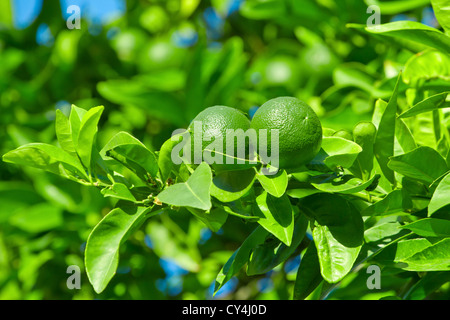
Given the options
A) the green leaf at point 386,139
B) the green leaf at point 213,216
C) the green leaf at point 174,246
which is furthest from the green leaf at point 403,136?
the green leaf at point 174,246

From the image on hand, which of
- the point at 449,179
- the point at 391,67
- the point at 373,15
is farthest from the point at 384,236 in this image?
the point at 373,15

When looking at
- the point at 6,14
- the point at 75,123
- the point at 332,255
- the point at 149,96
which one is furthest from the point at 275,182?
the point at 6,14

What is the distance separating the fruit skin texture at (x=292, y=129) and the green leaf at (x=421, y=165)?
147 millimetres

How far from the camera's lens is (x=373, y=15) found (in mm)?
1709

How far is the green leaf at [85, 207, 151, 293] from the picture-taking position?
845 millimetres

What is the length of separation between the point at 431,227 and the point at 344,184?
0.16 m

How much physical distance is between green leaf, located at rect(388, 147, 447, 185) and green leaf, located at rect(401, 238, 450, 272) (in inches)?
4.8

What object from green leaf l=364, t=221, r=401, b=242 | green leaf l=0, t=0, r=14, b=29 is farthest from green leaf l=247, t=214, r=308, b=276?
green leaf l=0, t=0, r=14, b=29

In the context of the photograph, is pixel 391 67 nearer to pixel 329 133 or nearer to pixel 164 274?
pixel 329 133

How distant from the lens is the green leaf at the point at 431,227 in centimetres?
90

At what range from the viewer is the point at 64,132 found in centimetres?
97

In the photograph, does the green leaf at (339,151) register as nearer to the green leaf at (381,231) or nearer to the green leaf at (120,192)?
the green leaf at (381,231)

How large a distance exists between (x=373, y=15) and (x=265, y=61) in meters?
0.48

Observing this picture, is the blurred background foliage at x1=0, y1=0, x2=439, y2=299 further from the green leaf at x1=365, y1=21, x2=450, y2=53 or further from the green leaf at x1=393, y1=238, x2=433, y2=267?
the green leaf at x1=393, y1=238, x2=433, y2=267
